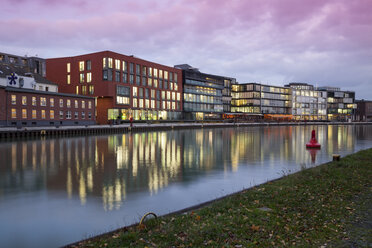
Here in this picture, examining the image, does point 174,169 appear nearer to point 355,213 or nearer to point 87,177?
point 87,177

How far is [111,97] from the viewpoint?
294 ft

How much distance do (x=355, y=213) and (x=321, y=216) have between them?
118 cm

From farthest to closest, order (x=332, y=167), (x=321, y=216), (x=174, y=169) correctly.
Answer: (x=174, y=169) → (x=332, y=167) → (x=321, y=216)

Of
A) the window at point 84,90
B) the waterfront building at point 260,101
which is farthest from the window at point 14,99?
the waterfront building at point 260,101

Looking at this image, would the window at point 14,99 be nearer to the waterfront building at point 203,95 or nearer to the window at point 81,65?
the window at point 81,65

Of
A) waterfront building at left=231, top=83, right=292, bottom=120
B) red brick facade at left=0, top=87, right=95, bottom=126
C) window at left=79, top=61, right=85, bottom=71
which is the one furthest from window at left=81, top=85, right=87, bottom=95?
waterfront building at left=231, top=83, right=292, bottom=120

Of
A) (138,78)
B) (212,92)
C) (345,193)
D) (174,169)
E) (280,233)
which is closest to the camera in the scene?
(280,233)

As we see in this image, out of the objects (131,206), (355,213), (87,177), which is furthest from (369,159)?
(87,177)

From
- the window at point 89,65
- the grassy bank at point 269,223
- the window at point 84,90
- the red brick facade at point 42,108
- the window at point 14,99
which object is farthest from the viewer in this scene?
the window at point 84,90

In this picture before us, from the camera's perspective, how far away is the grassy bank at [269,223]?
284 inches

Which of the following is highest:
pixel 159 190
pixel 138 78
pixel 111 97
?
pixel 138 78

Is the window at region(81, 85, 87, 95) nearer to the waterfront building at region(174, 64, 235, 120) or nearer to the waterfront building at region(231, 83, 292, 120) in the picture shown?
the waterfront building at region(174, 64, 235, 120)

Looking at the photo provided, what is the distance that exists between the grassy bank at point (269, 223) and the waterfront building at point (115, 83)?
8260 centimetres

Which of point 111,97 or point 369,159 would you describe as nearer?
point 369,159
